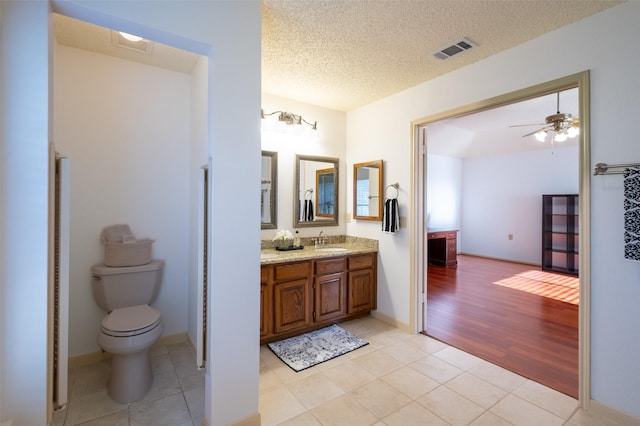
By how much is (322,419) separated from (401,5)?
8.36 ft

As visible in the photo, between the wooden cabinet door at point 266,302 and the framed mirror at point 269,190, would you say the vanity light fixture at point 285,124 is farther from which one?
the wooden cabinet door at point 266,302

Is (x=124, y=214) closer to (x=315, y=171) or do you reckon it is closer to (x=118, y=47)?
(x=118, y=47)

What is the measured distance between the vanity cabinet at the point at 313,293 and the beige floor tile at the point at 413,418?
4.01ft

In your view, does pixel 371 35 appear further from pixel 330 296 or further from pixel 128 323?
pixel 128 323

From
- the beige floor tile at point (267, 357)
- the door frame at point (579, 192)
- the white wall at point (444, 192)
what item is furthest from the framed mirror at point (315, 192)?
the white wall at point (444, 192)

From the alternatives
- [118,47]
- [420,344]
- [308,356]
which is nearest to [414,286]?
[420,344]

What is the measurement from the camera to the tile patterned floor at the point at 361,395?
179 centimetres

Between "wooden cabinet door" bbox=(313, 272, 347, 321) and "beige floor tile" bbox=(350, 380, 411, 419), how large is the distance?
3.07 feet

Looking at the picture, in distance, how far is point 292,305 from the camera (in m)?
2.79

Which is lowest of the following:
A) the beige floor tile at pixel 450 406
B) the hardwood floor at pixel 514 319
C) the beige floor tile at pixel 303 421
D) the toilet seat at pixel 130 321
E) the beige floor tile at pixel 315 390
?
the beige floor tile at pixel 303 421

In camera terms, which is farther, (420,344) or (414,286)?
(414,286)

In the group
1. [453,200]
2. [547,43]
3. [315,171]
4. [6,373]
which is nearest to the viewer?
[6,373]

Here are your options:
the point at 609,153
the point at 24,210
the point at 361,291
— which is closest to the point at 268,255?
the point at 361,291

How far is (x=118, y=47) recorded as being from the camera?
2268mm
